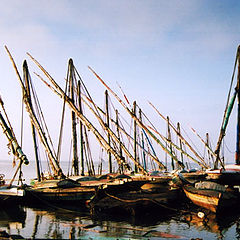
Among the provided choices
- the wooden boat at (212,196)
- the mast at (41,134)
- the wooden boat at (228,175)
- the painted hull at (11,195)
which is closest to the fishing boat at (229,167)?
the wooden boat at (228,175)

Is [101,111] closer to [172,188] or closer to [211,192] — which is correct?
[172,188]

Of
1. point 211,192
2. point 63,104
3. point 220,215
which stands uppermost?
point 63,104

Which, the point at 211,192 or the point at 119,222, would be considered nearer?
the point at 119,222

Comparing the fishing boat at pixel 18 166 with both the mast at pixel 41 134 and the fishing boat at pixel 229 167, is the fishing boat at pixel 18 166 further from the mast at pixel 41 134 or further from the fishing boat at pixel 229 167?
the fishing boat at pixel 229 167

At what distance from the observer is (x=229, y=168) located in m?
36.4

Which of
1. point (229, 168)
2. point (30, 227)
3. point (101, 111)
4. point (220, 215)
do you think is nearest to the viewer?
point (30, 227)

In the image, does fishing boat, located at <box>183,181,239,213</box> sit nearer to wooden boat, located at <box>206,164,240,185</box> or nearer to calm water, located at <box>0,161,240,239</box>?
calm water, located at <box>0,161,240,239</box>

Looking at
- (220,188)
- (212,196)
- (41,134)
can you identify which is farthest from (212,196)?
(41,134)

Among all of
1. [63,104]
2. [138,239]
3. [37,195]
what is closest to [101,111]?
[63,104]

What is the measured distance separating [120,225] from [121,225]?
76 millimetres

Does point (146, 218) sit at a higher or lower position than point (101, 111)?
lower

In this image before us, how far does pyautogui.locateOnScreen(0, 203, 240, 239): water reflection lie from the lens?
19.2 m

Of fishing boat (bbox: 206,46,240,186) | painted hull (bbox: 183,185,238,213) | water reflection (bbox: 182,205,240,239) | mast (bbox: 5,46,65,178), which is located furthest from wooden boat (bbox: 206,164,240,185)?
mast (bbox: 5,46,65,178)

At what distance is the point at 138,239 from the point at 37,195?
1869cm
